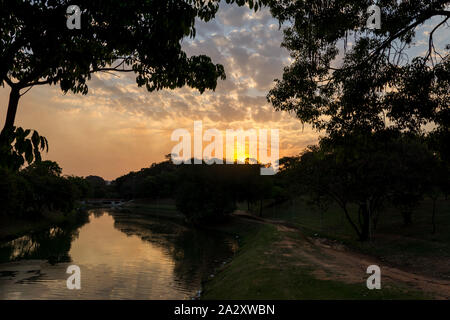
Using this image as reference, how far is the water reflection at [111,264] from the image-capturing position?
862 inches

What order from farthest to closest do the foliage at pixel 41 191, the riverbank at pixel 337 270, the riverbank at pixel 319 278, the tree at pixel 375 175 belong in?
the foliage at pixel 41 191 < the tree at pixel 375 175 < the riverbank at pixel 337 270 < the riverbank at pixel 319 278

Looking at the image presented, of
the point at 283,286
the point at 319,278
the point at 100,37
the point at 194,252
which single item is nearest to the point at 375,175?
the point at 319,278

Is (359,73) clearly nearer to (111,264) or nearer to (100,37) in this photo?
(100,37)

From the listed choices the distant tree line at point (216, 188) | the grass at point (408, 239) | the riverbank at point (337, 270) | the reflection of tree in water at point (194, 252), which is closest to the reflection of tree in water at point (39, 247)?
the reflection of tree in water at point (194, 252)

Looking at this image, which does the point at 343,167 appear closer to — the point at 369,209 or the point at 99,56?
the point at 369,209

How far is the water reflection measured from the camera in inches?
862

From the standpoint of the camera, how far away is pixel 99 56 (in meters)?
9.56

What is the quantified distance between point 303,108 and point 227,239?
128ft

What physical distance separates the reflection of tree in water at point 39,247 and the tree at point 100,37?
30.0 m

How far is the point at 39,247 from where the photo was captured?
41781 mm

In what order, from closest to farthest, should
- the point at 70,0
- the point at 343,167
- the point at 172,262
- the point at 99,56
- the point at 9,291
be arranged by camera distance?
1. the point at 70,0
2. the point at 99,56
3. the point at 9,291
4. the point at 172,262
5. the point at 343,167

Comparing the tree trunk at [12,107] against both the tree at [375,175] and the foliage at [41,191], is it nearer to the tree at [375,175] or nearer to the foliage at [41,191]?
the tree at [375,175]

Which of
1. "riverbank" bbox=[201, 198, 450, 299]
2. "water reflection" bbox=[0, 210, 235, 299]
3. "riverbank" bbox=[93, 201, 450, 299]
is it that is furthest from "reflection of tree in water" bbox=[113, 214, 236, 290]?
"riverbank" bbox=[201, 198, 450, 299]
